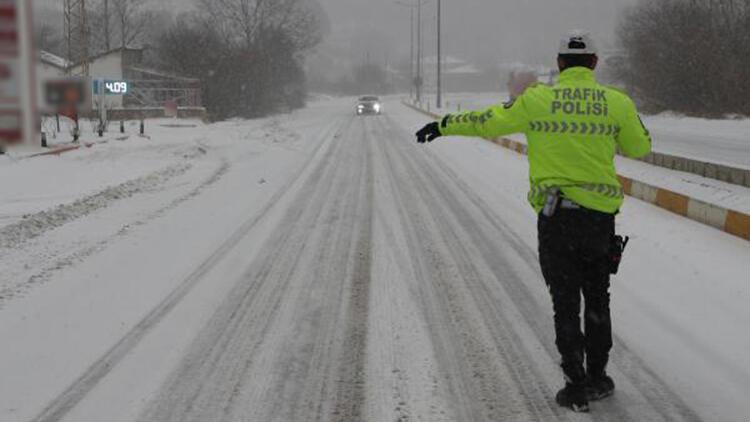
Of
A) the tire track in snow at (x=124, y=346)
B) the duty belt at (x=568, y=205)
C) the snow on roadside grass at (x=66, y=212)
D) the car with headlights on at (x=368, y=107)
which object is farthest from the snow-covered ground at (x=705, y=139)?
the car with headlights on at (x=368, y=107)

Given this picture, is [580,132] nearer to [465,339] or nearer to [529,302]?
[465,339]

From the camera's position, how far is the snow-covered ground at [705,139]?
59.3 ft

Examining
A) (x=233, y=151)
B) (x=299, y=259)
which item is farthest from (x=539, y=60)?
(x=299, y=259)

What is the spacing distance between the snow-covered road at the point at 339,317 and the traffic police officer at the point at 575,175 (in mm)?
529

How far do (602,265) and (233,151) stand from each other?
17.4m

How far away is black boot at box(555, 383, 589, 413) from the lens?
3896 mm

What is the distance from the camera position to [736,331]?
5234 mm

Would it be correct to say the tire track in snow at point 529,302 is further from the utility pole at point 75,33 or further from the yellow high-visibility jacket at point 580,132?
the utility pole at point 75,33

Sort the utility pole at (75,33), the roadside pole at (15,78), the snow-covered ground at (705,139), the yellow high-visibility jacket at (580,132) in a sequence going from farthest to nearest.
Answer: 1. the snow-covered ground at (705,139)
2. the utility pole at (75,33)
3. the yellow high-visibility jacket at (580,132)
4. the roadside pole at (15,78)

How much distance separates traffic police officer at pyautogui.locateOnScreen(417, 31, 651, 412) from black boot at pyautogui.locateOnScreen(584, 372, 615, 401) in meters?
0.03

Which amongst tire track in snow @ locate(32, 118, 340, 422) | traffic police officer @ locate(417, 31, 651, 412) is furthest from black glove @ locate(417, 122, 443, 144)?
tire track in snow @ locate(32, 118, 340, 422)

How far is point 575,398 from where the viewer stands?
3.89 m

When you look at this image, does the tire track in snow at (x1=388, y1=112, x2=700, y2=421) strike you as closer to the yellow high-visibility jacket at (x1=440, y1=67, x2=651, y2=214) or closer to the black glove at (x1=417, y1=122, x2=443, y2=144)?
the yellow high-visibility jacket at (x1=440, y1=67, x2=651, y2=214)

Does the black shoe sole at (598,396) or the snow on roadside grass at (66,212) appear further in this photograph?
the snow on roadside grass at (66,212)
